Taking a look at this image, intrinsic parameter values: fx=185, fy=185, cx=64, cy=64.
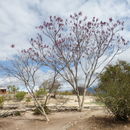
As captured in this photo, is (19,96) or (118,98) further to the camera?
(19,96)

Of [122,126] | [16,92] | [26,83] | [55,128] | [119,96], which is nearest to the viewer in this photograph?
[122,126]

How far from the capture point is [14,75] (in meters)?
9.45

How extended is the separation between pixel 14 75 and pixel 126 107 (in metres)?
5.71

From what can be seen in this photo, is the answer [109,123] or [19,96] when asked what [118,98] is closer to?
[109,123]

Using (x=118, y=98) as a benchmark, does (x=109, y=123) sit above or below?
below

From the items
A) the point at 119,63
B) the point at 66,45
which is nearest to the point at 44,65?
the point at 66,45

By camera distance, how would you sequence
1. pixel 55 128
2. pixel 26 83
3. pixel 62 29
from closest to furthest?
1. pixel 55 128
2. pixel 26 83
3. pixel 62 29

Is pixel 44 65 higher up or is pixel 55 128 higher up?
pixel 44 65

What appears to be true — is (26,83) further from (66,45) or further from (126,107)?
(126,107)

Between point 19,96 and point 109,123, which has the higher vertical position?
point 19,96

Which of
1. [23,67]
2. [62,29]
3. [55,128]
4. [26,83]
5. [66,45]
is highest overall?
[62,29]

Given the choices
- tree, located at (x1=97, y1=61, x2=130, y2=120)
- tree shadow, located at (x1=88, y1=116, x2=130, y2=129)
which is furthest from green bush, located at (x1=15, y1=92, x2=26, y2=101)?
tree, located at (x1=97, y1=61, x2=130, y2=120)

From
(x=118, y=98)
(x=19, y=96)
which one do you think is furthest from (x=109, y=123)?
(x=19, y=96)

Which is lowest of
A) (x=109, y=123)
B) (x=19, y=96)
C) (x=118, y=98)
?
(x=109, y=123)
